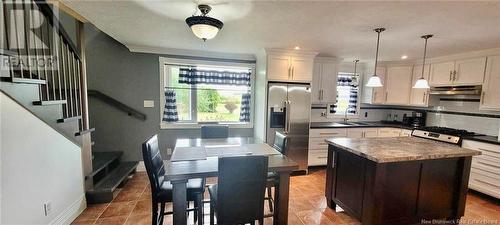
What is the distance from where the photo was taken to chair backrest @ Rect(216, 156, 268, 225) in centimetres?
161

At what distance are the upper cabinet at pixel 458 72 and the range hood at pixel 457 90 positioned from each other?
7cm

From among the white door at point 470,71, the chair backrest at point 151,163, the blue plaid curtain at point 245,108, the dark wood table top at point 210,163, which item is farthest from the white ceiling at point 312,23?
the dark wood table top at point 210,163

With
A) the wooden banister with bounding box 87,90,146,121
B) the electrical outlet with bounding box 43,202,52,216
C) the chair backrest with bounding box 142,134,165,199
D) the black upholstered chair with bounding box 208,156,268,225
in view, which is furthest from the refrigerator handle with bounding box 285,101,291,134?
the electrical outlet with bounding box 43,202,52,216

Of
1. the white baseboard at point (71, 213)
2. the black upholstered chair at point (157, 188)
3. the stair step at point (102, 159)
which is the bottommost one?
the white baseboard at point (71, 213)

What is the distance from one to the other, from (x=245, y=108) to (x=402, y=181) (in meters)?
2.77

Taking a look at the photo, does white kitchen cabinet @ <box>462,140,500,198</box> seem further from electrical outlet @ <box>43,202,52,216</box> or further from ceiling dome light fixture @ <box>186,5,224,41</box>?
electrical outlet @ <box>43,202,52,216</box>

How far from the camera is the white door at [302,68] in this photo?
376cm

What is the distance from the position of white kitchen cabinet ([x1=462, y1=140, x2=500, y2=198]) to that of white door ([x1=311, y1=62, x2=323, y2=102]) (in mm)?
2308

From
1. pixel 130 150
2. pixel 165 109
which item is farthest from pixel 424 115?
pixel 130 150

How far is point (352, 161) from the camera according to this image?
238 cm

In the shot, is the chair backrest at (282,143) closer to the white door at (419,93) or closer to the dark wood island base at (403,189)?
the dark wood island base at (403,189)

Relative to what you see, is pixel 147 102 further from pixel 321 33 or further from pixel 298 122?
pixel 321 33

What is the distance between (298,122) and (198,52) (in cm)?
221

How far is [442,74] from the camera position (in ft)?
12.6
